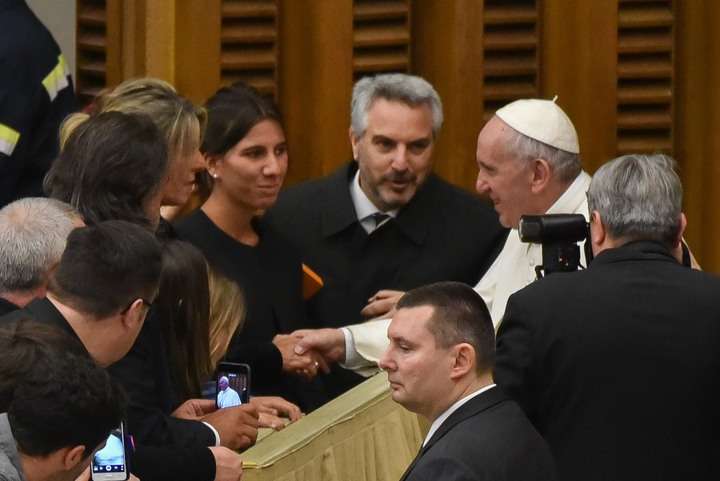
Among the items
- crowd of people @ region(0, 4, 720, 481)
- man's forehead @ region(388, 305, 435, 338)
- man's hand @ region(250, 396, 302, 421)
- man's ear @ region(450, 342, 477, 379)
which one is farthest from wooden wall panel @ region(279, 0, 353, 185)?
man's ear @ region(450, 342, 477, 379)

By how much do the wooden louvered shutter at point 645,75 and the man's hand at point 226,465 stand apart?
258 cm

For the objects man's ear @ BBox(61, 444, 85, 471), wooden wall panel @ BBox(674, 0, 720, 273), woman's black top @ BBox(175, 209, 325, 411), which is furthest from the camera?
wooden wall panel @ BBox(674, 0, 720, 273)

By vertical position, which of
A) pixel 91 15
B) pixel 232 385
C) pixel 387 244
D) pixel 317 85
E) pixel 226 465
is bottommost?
pixel 226 465

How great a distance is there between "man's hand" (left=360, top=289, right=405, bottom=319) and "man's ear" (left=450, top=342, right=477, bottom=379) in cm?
155

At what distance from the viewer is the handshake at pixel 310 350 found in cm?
552

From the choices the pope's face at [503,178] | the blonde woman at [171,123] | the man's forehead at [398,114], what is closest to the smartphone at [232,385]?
the blonde woman at [171,123]

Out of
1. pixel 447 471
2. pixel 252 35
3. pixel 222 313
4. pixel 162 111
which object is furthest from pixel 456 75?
pixel 447 471

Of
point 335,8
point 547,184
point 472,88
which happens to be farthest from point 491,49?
point 547,184

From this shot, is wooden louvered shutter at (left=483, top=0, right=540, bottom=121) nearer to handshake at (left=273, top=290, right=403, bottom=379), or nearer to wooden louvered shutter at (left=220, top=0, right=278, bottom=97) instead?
wooden louvered shutter at (left=220, top=0, right=278, bottom=97)

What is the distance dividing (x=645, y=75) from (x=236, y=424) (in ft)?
8.33

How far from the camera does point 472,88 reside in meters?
6.75

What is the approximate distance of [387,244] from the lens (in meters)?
6.20

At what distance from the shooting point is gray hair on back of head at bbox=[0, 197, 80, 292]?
4625 millimetres

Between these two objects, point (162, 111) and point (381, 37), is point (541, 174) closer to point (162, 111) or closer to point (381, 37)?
point (381, 37)
